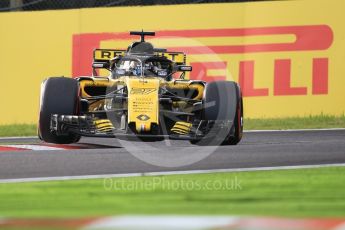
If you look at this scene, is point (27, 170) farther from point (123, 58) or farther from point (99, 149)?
point (123, 58)

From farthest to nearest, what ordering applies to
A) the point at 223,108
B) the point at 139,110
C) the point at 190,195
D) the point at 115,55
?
1. the point at 115,55
2. the point at 223,108
3. the point at 139,110
4. the point at 190,195

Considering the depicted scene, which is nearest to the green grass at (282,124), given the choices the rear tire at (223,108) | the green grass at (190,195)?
the rear tire at (223,108)

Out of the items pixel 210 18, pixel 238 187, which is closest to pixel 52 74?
pixel 210 18

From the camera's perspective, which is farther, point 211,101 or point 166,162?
point 211,101

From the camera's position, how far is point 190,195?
8.13m

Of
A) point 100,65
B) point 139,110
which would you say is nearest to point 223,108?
point 139,110

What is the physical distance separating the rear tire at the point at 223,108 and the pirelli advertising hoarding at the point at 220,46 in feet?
12.2

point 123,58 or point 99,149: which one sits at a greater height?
point 123,58

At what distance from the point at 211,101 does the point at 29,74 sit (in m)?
4.96

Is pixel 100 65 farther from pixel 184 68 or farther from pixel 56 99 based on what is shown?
pixel 56 99

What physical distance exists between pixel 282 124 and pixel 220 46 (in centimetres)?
149

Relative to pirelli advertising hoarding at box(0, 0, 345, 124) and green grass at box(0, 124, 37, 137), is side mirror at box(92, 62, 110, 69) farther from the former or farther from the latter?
pirelli advertising hoarding at box(0, 0, 345, 124)

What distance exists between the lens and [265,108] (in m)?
15.8

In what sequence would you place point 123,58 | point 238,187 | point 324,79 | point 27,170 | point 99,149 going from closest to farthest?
point 238,187 → point 27,170 → point 99,149 → point 123,58 → point 324,79
